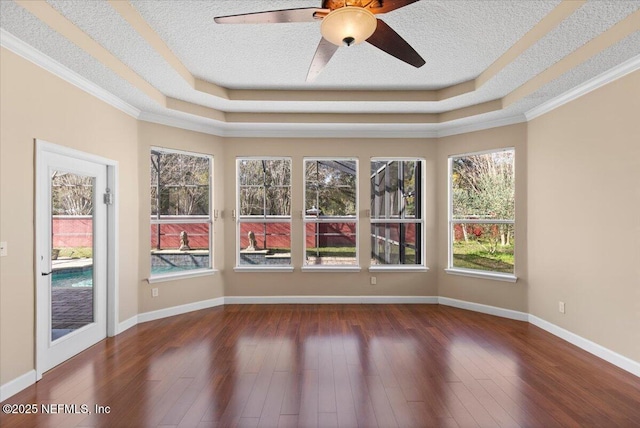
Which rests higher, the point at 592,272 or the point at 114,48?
the point at 114,48

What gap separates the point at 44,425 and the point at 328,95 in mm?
4035

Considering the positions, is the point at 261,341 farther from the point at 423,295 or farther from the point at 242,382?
the point at 423,295

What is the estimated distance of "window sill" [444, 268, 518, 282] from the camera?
14.8 feet

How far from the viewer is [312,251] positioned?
17.5ft

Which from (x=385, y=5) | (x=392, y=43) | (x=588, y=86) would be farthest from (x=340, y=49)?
(x=588, y=86)

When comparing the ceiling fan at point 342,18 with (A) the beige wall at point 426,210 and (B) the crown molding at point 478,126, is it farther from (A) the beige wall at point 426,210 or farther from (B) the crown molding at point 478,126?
(B) the crown molding at point 478,126

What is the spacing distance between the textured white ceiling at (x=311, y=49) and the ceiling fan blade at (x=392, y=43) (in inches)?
19.9

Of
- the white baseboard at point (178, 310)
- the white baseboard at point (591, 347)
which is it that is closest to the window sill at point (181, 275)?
the white baseboard at point (178, 310)

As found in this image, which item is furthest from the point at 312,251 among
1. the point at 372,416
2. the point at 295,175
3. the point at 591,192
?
the point at 591,192

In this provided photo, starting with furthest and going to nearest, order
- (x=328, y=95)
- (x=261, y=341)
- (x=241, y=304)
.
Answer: (x=241, y=304), (x=328, y=95), (x=261, y=341)

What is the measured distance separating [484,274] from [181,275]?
424cm

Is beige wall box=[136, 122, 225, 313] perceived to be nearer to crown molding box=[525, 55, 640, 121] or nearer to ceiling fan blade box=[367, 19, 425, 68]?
ceiling fan blade box=[367, 19, 425, 68]

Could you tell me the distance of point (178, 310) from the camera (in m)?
4.71

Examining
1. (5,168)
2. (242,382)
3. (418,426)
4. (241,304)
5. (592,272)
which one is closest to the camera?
(418,426)
